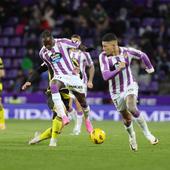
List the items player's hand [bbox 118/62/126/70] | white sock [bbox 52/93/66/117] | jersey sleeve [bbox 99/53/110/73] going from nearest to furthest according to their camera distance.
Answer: player's hand [bbox 118/62/126/70] → jersey sleeve [bbox 99/53/110/73] → white sock [bbox 52/93/66/117]

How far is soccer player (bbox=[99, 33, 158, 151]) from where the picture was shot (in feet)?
38.8

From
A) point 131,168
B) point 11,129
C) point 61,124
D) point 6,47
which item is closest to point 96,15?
point 6,47

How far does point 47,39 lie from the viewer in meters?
12.6

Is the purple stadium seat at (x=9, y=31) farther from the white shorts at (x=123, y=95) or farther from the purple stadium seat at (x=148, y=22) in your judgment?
the white shorts at (x=123, y=95)

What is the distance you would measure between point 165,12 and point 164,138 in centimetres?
1222

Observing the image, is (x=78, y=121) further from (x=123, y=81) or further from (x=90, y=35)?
(x=90, y=35)

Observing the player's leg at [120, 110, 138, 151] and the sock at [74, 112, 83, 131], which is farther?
the sock at [74, 112, 83, 131]

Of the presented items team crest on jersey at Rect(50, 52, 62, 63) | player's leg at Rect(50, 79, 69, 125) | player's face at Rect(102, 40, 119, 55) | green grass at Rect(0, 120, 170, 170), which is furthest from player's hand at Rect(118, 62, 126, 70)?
team crest on jersey at Rect(50, 52, 62, 63)

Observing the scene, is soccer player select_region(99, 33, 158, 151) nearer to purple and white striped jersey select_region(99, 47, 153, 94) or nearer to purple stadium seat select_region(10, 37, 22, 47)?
purple and white striped jersey select_region(99, 47, 153, 94)

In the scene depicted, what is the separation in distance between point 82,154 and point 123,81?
5.62 feet

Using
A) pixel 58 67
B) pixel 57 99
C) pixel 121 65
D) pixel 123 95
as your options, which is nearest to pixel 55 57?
pixel 58 67

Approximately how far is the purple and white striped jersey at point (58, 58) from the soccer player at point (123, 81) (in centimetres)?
102

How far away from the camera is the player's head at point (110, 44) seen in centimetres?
1184

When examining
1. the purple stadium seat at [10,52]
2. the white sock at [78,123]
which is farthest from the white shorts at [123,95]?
the purple stadium seat at [10,52]
